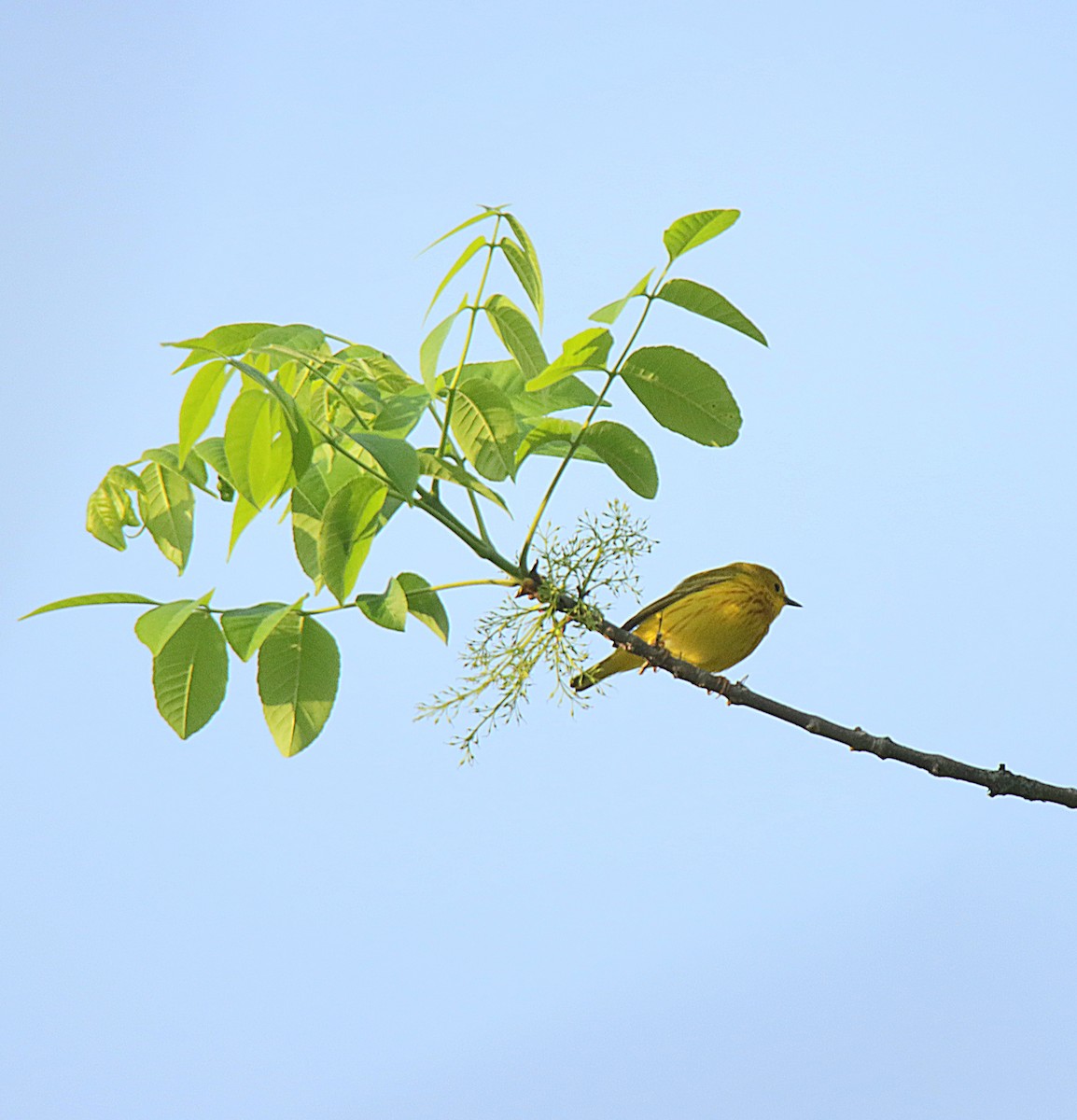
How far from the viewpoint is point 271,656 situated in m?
1.27

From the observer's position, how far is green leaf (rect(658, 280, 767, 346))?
1.18 m

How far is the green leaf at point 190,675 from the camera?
127cm

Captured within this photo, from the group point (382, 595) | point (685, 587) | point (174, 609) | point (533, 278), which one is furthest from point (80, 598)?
point (685, 587)

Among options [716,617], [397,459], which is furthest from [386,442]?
[716,617]

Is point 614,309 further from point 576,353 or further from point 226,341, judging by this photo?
point 226,341

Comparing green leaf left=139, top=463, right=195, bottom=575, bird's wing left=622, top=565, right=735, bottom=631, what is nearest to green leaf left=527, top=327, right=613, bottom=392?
green leaf left=139, top=463, right=195, bottom=575

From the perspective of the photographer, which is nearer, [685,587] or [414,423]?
[414,423]

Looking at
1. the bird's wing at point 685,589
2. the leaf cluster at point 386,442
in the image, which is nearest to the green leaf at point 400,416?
the leaf cluster at point 386,442

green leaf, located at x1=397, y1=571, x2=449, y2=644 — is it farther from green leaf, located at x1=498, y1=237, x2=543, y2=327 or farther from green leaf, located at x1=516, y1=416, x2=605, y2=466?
green leaf, located at x1=498, y1=237, x2=543, y2=327

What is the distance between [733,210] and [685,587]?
0.97m

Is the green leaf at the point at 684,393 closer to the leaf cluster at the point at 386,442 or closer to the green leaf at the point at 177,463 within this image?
the leaf cluster at the point at 386,442

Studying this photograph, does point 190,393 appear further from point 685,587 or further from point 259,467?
point 685,587

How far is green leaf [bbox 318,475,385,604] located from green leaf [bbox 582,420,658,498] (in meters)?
0.25

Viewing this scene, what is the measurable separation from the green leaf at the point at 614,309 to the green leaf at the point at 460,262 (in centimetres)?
17
